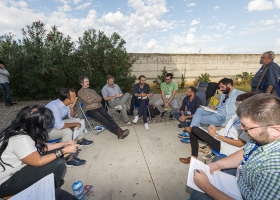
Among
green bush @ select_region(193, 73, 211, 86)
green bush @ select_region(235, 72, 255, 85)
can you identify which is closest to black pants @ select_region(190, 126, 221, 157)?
green bush @ select_region(193, 73, 211, 86)

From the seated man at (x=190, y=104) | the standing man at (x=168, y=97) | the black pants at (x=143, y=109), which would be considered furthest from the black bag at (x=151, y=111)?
the seated man at (x=190, y=104)

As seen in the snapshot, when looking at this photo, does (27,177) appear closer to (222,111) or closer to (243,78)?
(222,111)

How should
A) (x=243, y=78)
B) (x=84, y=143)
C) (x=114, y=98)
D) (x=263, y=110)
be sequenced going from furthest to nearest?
(x=243, y=78) < (x=114, y=98) < (x=84, y=143) < (x=263, y=110)

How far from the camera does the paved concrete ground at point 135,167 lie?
6.81 ft

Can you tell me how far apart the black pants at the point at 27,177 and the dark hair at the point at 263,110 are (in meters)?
2.06

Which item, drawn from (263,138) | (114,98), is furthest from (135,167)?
(114,98)

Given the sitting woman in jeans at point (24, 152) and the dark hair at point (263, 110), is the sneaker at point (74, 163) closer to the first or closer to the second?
the sitting woman in jeans at point (24, 152)

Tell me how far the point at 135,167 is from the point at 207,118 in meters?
1.81

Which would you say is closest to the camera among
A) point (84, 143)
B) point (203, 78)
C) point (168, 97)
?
point (84, 143)

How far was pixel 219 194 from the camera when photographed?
1146 mm

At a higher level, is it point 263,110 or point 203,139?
point 263,110

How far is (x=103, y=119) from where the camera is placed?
3.57 metres

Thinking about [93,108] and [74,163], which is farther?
[93,108]

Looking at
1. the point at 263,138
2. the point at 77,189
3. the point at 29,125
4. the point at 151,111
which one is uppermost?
the point at 263,138
